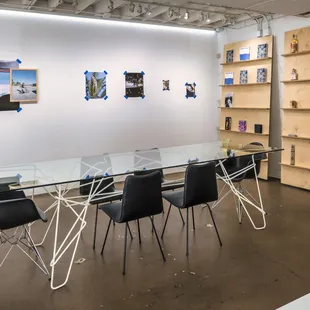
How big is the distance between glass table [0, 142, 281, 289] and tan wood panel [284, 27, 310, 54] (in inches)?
81.2

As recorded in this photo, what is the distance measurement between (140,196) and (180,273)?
0.76m

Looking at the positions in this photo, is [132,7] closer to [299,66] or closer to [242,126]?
[299,66]

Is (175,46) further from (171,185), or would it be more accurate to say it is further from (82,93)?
(171,185)

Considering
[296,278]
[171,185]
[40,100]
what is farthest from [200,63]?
[296,278]

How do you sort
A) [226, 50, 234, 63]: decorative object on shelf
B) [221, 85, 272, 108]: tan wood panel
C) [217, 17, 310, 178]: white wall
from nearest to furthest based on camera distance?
1. [217, 17, 310, 178]: white wall
2. [221, 85, 272, 108]: tan wood panel
3. [226, 50, 234, 63]: decorative object on shelf

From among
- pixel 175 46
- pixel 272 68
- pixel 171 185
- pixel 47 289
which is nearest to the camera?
pixel 47 289

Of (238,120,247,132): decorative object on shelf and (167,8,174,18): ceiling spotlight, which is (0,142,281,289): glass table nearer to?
(238,120,247,132): decorative object on shelf

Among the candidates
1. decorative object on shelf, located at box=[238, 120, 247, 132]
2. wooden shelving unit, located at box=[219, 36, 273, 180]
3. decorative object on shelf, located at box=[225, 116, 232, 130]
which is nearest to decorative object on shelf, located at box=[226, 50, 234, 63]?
wooden shelving unit, located at box=[219, 36, 273, 180]

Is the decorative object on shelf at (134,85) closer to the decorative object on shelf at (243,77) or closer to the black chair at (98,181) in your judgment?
the decorative object on shelf at (243,77)

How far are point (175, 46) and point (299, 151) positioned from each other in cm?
302

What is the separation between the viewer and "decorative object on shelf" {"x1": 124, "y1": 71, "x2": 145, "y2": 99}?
21.3ft

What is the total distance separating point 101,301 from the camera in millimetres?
2742

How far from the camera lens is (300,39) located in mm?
5641

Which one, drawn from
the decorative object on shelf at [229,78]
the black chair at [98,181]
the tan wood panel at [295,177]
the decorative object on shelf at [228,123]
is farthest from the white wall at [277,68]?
the black chair at [98,181]
